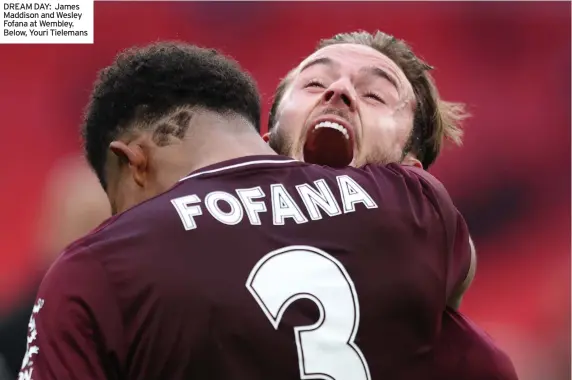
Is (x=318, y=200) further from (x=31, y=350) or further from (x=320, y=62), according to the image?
(x=320, y=62)

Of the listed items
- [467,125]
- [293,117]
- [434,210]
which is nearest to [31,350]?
[434,210]

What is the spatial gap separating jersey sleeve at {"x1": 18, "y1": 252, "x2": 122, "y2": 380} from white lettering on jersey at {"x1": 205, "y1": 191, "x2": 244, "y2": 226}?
0.14 metres

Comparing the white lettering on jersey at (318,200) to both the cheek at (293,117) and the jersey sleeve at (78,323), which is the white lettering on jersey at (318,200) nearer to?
the jersey sleeve at (78,323)

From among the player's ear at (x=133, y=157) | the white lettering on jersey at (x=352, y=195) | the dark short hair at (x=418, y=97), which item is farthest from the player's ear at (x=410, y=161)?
the player's ear at (x=133, y=157)

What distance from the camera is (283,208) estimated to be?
951 mm

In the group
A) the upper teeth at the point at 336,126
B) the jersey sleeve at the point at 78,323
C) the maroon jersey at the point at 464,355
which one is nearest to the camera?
the jersey sleeve at the point at 78,323

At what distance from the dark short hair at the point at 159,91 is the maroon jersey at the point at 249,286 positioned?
111 millimetres

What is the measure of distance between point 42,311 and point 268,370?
25 centimetres

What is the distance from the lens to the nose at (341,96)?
1.31 meters

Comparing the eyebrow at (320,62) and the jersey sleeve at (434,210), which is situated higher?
the eyebrow at (320,62)

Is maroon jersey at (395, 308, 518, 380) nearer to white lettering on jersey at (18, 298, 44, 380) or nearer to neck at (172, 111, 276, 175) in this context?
neck at (172, 111, 276, 175)

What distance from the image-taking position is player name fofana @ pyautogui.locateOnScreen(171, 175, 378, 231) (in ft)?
3.04

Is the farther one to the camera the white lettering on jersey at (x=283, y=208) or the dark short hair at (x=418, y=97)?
the dark short hair at (x=418, y=97)

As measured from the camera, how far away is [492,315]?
270cm
